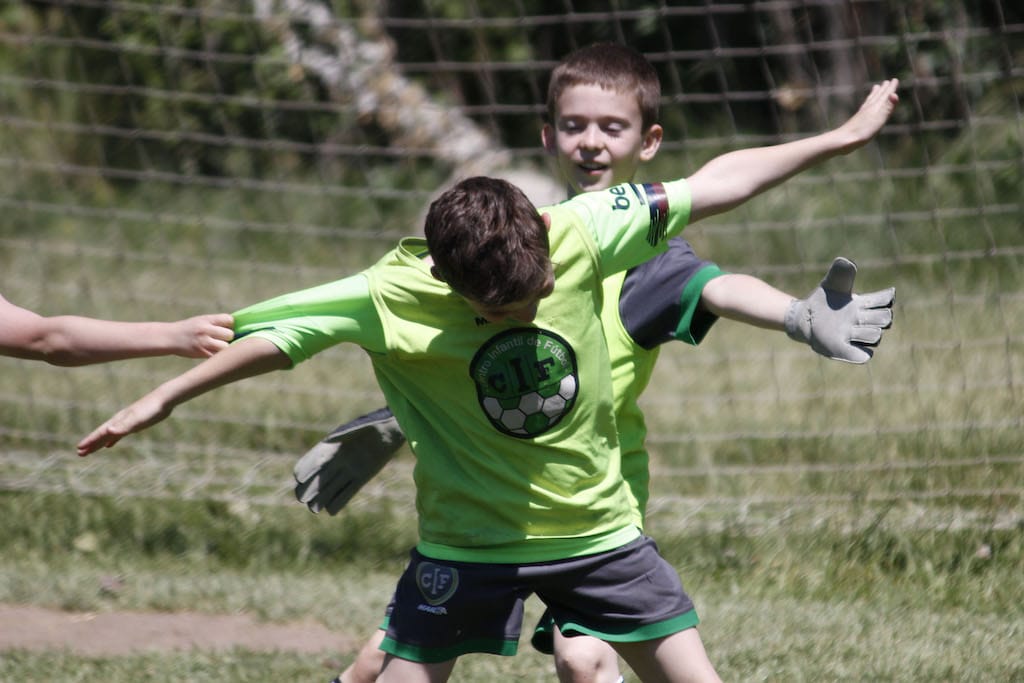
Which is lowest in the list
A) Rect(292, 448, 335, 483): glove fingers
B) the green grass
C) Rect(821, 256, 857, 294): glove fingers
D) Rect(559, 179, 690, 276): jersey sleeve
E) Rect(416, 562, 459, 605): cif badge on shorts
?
the green grass

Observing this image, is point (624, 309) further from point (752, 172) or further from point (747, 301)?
point (752, 172)

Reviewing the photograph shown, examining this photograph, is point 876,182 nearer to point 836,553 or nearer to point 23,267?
point 836,553

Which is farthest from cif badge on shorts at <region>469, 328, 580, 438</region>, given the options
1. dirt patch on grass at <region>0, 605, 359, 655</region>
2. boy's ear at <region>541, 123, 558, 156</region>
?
dirt patch on grass at <region>0, 605, 359, 655</region>

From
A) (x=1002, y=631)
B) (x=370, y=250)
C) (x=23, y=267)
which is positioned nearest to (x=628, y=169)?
(x=1002, y=631)

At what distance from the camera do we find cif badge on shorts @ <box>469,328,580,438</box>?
106 inches

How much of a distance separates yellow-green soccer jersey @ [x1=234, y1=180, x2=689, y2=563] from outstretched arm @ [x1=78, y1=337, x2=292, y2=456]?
4 centimetres

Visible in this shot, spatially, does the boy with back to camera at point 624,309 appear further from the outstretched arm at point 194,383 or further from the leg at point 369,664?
the outstretched arm at point 194,383

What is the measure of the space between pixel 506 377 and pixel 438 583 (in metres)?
0.43

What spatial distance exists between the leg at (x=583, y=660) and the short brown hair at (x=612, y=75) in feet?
4.09

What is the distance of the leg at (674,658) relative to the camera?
2.74 metres

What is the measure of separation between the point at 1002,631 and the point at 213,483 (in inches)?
112

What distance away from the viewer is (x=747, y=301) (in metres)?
2.91

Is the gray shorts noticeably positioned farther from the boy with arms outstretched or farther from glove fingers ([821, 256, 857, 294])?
glove fingers ([821, 256, 857, 294])

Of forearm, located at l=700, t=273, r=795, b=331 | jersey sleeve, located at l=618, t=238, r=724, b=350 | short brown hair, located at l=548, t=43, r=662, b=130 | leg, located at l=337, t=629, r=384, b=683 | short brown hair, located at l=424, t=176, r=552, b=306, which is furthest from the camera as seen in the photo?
short brown hair, located at l=548, t=43, r=662, b=130
